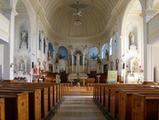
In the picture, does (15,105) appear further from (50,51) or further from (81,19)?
(81,19)

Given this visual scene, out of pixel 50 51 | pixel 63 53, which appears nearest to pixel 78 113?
pixel 50 51

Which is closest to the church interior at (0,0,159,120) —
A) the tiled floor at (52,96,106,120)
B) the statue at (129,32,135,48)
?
the tiled floor at (52,96,106,120)

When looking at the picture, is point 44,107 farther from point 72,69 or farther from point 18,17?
point 72,69

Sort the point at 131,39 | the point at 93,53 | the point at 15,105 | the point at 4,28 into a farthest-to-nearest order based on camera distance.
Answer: the point at 93,53 < the point at 131,39 < the point at 4,28 < the point at 15,105

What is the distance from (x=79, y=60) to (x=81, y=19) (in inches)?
198

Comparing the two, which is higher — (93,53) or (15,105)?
(93,53)

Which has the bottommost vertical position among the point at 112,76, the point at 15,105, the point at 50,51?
the point at 15,105

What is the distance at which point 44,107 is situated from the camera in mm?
8070

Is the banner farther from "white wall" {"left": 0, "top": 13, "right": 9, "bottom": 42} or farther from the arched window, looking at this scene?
the arched window

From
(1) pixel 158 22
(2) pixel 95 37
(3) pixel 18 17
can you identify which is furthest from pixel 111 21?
(1) pixel 158 22

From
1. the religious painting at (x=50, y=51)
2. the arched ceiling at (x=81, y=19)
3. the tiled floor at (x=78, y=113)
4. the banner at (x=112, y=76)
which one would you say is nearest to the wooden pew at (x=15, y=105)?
the tiled floor at (x=78, y=113)

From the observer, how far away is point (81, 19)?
3556 cm

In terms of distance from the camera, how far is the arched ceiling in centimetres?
3135

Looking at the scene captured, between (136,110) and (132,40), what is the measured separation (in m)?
18.4
